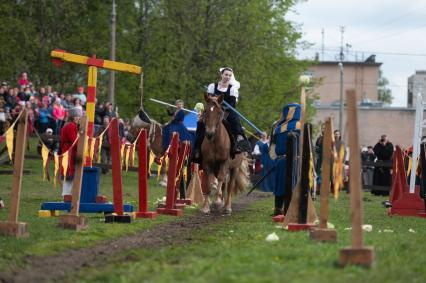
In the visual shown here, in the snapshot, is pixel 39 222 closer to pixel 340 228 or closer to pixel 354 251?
pixel 340 228

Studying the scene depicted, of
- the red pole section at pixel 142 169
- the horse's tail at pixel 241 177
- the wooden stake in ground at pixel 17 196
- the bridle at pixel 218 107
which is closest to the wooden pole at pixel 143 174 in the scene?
the red pole section at pixel 142 169

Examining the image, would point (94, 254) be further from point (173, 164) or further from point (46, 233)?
point (173, 164)

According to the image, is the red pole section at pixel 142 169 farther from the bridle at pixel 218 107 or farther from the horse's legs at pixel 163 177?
the horse's legs at pixel 163 177

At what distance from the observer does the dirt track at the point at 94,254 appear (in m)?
10.3

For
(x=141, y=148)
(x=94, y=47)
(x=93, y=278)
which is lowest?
(x=93, y=278)

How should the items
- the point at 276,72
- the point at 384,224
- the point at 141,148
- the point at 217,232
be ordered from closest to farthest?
the point at 217,232 < the point at 141,148 < the point at 384,224 < the point at 276,72

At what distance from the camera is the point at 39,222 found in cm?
1580

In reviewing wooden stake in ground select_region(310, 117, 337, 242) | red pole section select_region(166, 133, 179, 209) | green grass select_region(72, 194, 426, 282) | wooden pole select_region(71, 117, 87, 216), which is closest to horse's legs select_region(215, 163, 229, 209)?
red pole section select_region(166, 133, 179, 209)

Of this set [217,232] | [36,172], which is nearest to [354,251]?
[217,232]

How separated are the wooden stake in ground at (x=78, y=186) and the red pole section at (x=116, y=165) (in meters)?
1.03

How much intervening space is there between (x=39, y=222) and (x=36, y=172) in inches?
766

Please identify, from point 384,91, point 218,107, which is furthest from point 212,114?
point 384,91

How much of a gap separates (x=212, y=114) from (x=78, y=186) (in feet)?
19.7

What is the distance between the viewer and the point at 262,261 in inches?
418
